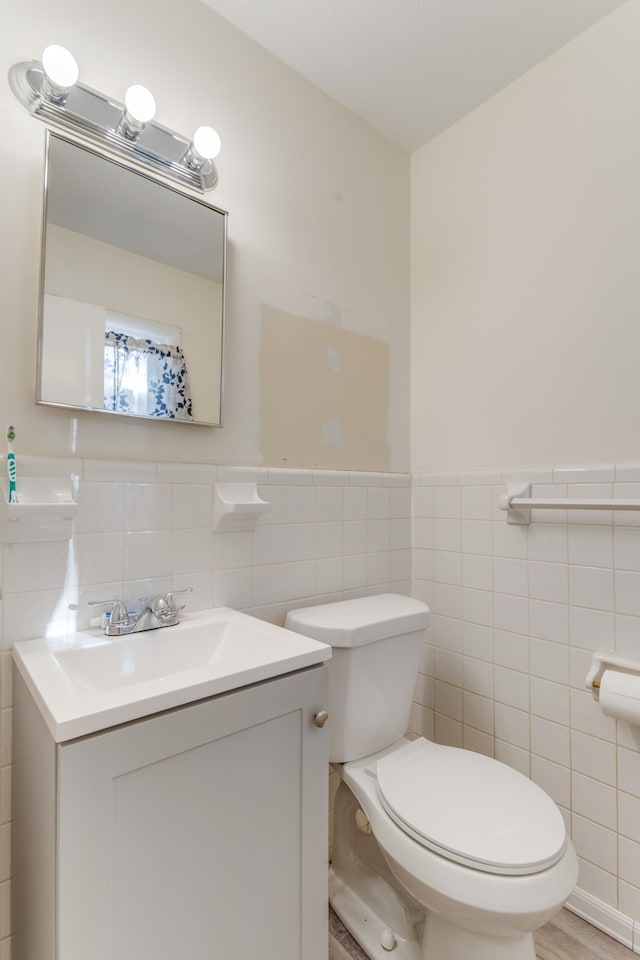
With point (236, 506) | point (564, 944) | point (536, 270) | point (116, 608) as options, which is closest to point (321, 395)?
point (236, 506)

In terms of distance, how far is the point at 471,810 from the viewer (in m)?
1.03

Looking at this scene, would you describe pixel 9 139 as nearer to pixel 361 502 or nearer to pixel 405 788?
pixel 361 502

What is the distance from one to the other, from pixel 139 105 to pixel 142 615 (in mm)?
1169

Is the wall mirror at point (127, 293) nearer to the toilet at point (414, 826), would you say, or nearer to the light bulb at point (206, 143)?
the light bulb at point (206, 143)

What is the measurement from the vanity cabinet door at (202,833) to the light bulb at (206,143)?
1272 mm

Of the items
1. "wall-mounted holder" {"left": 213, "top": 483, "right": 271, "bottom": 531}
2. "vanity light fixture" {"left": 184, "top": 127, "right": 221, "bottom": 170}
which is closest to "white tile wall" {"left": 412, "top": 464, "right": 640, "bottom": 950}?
"wall-mounted holder" {"left": 213, "top": 483, "right": 271, "bottom": 531}

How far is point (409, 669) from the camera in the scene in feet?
4.45

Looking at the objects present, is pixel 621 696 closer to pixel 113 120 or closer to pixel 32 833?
pixel 32 833

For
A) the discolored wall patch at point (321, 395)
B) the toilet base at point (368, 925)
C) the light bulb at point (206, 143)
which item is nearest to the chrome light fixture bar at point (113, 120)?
the light bulb at point (206, 143)

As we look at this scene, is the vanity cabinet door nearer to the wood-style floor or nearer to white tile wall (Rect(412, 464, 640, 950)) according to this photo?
the wood-style floor

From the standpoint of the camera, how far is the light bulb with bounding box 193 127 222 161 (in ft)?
3.92

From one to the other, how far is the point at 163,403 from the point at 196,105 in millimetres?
837

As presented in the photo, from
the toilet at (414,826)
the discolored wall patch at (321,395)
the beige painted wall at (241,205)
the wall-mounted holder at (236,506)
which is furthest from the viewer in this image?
the discolored wall patch at (321,395)

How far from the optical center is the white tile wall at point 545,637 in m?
1.26
